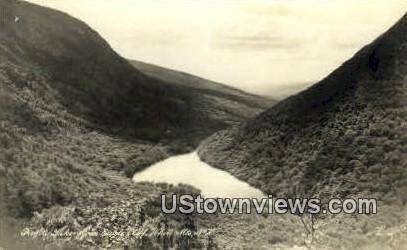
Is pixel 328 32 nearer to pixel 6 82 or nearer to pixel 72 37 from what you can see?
pixel 72 37

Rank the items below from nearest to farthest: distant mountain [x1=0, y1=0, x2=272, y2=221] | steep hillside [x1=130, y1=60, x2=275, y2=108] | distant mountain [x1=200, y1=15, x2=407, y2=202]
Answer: distant mountain [x1=0, y1=0, x2=272, y2=221] < distant mountain [x1=200, y1=15, x2=407, y2=202] < steep hillside [x1=130, y1=60, x2=275, y2=108]

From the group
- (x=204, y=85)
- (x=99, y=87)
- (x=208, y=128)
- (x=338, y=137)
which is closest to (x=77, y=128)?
(x=99, y=87)

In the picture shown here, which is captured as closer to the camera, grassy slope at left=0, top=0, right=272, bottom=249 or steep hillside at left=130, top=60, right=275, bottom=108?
grassy slope at left=0, top=0, right=272, bottom=249

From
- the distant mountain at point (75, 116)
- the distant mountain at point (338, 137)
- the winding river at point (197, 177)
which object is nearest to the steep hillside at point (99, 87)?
the distant mountain at point (75, 116)

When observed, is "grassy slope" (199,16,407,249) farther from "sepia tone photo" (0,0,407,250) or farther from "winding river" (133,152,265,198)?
"winding river" (133,152,265,198)

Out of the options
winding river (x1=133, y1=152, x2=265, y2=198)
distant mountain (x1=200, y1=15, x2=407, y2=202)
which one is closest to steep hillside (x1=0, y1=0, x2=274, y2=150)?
winding river (x1=133, y1=152, x2=265, y2=198)

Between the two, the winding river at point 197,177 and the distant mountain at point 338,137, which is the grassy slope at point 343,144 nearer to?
the distant mountain at point 338,137

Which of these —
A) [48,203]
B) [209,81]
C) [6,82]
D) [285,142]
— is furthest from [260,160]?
[6,82]

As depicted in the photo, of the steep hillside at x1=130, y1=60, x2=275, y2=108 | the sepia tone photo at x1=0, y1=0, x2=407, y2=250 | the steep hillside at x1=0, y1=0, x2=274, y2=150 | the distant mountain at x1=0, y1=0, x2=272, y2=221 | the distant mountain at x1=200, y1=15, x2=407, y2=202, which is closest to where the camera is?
the sepia tone photo at x1=0, y1=0, x2=407, y2=250
